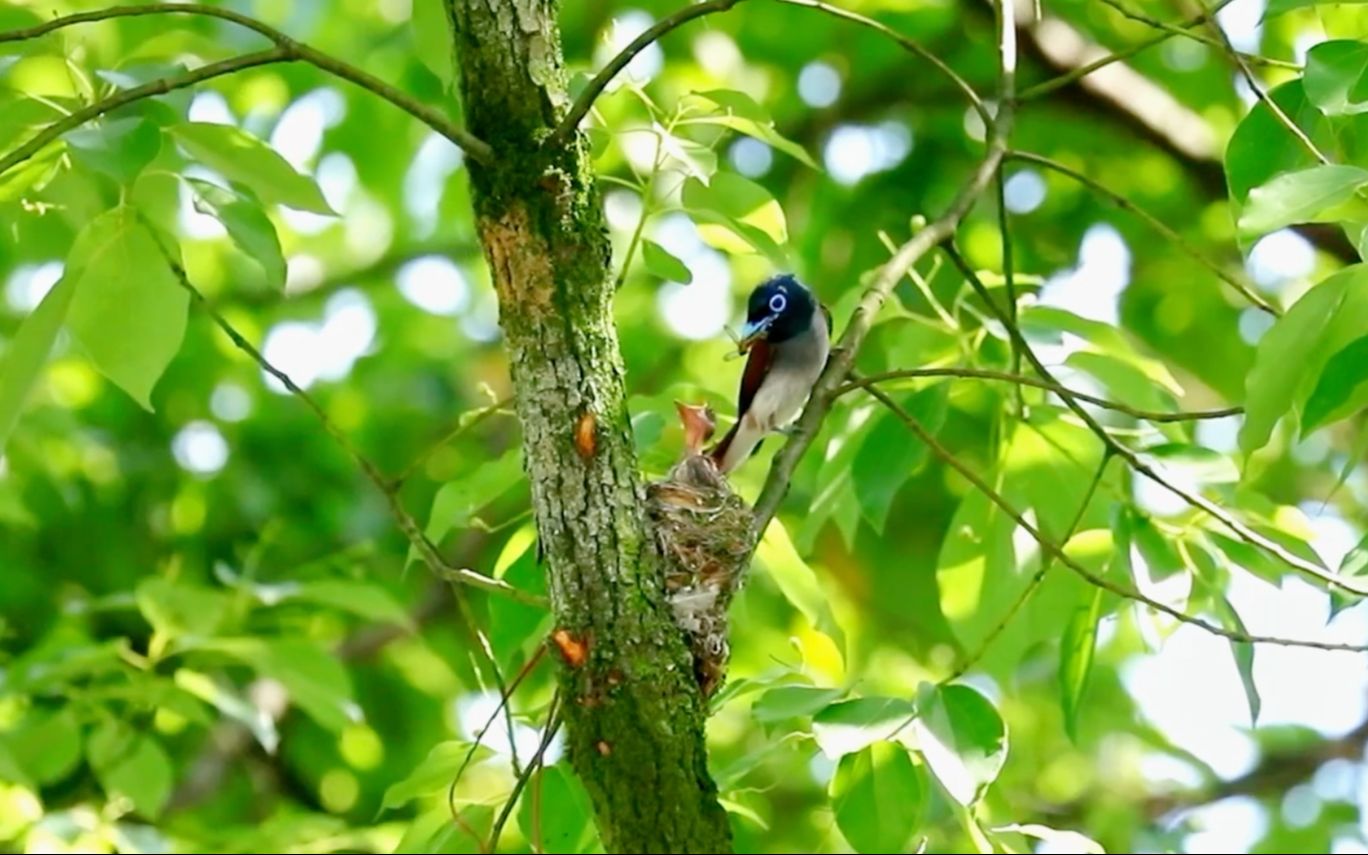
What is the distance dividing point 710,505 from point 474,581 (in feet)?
2.00

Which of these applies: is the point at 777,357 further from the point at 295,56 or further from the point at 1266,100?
the point at 295,56

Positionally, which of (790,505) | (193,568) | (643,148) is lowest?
(193,568)

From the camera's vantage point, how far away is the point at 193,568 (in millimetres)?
6855

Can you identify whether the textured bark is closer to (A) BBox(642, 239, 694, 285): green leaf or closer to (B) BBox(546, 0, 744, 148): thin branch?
(B) BBox(546, 0, 744, 148): thin branch

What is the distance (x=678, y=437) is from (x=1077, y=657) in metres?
0.95

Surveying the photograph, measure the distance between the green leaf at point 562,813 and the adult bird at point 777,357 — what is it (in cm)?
100

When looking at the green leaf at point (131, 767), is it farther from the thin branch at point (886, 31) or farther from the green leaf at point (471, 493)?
the thin branch at point (886, 31)

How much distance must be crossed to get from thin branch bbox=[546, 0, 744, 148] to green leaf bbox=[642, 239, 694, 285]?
730 millimetres

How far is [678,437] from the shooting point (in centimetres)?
377

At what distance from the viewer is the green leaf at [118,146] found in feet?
8.61

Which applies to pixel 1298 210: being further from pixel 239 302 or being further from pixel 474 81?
pixel 239 302

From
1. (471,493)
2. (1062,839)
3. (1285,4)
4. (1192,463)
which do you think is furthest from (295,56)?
(1062,839)

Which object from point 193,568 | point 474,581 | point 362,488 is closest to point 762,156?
point 362,488

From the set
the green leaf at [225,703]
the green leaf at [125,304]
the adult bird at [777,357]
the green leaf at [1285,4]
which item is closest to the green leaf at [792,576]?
the adult bird at [777,357]
